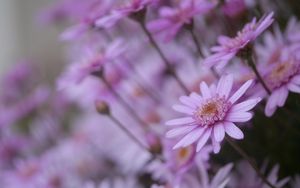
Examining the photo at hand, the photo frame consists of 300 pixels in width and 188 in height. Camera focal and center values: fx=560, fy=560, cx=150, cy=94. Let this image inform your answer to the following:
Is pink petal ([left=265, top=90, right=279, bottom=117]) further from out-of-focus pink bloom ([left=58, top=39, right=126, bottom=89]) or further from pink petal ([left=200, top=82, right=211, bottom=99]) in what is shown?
out-of-focus pink bloom ([left=58, top=39, right=126, bottom=89])

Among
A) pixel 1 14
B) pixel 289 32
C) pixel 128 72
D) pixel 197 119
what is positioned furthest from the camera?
pixel 1 14

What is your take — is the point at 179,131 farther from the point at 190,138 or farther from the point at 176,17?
the point at 176,17

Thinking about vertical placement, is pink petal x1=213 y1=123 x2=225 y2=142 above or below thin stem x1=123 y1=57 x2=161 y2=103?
below

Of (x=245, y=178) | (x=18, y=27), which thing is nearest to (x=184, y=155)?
(x=245, y=178)

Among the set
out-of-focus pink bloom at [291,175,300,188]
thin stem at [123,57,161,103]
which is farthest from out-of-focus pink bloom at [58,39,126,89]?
out-of-focus pink bloom at [291,175,300,188]

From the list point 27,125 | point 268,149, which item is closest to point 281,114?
point 268,149

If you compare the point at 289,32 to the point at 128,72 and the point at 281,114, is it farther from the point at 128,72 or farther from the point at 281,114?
the point at 128,72
